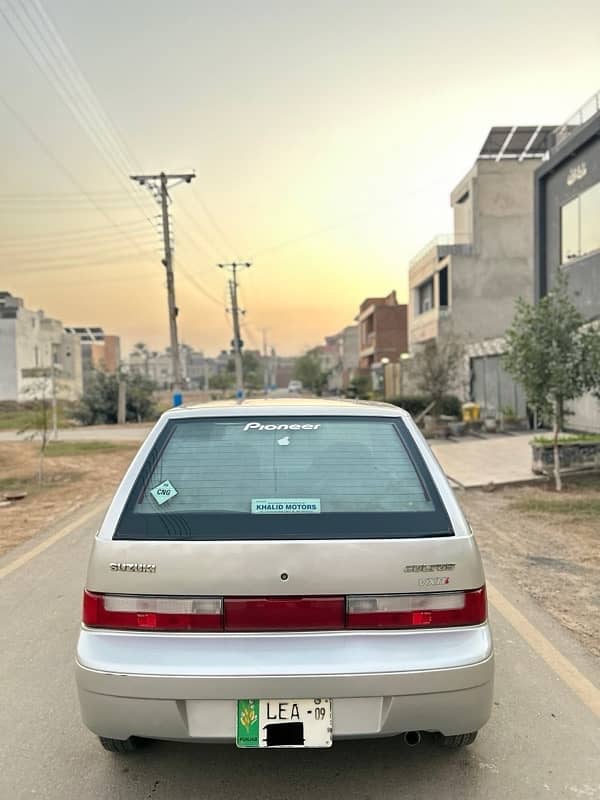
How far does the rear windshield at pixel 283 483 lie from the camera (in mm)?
2801

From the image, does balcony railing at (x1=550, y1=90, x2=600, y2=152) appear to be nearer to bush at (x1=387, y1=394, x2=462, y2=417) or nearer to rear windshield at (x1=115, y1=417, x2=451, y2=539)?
bush at (x1=387, y1=394, x2=462, y2=417)

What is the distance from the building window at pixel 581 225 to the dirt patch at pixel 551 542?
934cm

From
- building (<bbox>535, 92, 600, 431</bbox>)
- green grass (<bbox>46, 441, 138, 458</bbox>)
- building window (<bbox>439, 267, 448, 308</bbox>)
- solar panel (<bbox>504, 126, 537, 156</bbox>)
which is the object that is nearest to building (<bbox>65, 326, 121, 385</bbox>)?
building window (<bbox>439, 267, 448, 308</bbox>)

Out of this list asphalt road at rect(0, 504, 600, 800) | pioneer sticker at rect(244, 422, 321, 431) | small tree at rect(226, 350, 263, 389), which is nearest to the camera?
asphalt road at rect(0, 504, 600, 800)

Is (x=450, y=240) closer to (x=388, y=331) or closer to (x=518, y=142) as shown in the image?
(x=518, y=142)

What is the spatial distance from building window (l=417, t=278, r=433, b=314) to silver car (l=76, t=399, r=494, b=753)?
4002 centimetres

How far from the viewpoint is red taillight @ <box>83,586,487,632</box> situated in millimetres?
2682

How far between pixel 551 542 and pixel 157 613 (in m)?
6.29

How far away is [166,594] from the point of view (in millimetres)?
2699

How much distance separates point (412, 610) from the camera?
2.72m

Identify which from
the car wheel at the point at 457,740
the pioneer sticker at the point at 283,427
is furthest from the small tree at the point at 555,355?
the car wheel at the point at 457,740

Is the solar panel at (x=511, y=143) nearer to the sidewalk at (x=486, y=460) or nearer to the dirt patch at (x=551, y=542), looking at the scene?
the sidewalk at (x=486, y=460)

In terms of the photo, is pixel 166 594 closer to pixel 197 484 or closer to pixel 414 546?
pixel 197 484

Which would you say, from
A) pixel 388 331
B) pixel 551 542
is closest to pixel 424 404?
pixel 551 542
